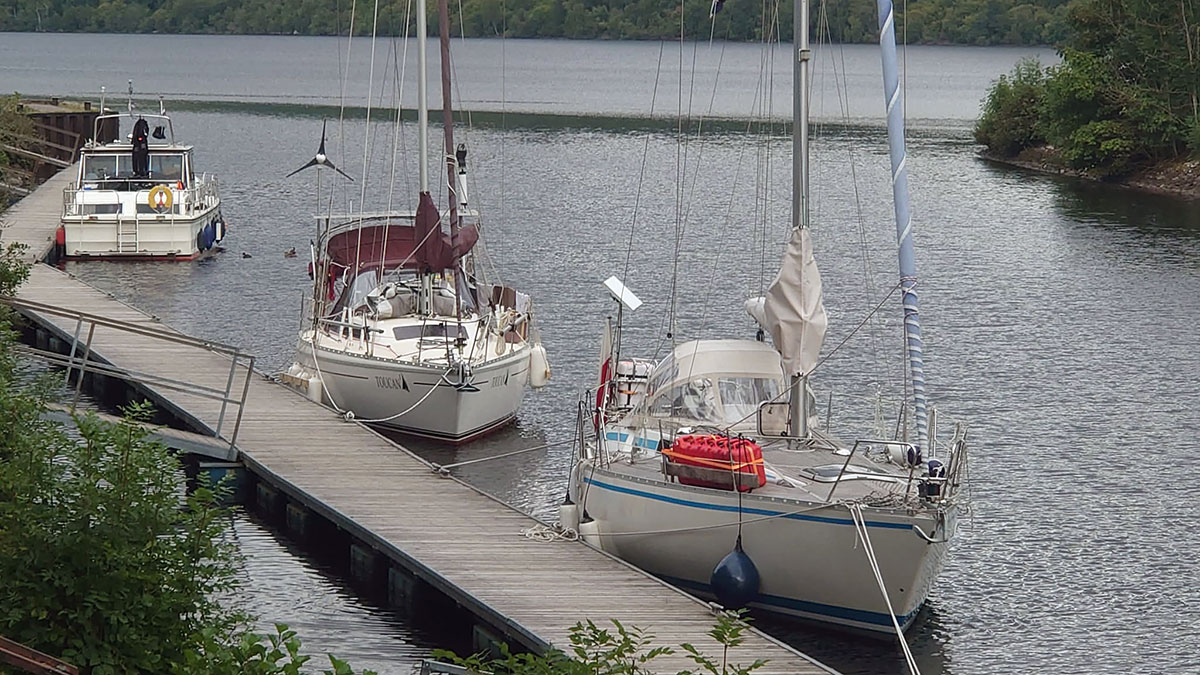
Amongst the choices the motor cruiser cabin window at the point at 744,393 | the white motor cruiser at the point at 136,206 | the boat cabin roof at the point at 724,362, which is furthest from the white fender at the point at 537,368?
the white motor cruiser at the point at 136,206

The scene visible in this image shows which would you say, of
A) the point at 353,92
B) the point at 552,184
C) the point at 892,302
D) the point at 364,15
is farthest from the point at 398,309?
the point at 353,92

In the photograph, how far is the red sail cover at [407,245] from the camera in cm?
3112

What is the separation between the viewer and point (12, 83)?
14200 cm

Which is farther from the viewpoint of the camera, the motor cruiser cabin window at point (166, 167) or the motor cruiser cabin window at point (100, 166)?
the motor cruiser cabin window at point (166, 167)

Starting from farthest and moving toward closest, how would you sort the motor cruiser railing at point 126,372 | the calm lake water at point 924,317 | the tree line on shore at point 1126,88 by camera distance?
1. the tree line on shore at point 1126,88
2. the motor cruiser railing at point 126,372
3. the calm lake water at point 924,317

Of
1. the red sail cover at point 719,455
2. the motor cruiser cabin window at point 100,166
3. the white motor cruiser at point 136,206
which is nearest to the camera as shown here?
the red sail cover at point 719,455

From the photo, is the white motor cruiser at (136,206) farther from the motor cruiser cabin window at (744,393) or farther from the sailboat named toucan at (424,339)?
the motor cruiser cabin window at (744,393)

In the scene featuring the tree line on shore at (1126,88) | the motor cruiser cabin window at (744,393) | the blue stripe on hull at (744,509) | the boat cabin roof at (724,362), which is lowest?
the blue stripe on hull at (744,509)

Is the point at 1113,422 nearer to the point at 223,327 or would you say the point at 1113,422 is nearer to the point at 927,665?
the point at 927,665

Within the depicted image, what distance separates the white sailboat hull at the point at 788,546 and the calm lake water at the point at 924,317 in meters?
0.57

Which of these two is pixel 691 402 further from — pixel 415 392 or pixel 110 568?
pixel 110 568

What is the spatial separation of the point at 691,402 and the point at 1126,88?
6216cm

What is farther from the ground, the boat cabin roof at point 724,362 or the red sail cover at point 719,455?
the boat cabin roof at point 724,362

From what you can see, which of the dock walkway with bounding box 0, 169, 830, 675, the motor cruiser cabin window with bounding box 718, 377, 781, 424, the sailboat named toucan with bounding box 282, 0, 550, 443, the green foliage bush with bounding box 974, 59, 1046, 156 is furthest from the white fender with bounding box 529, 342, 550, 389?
the green foliage bush with bounding box 974, 59, 1046, 156
